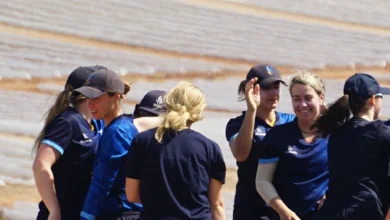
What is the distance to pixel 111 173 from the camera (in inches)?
107

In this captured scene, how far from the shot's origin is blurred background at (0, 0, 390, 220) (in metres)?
4.32

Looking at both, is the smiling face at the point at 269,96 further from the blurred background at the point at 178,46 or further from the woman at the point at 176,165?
the blurred background at the point at 178,46

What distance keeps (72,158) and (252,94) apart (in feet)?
2.24

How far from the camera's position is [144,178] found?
8.49 feet

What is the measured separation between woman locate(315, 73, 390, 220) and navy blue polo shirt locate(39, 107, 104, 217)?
83 centimetres

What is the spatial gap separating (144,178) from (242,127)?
0.53 metres

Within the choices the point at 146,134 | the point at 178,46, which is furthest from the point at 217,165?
the point at 178,46

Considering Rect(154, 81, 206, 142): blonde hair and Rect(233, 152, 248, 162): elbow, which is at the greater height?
Rect(154, 81, 206, 142): blonde hair

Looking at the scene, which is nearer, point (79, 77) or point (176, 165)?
point (176, 165)

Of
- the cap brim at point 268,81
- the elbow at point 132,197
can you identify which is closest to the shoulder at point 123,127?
the elbow at point 132,197

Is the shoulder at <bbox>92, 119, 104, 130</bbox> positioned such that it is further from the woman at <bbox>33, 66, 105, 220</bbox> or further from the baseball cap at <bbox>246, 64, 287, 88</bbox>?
the baseball cap at <bbox>246, 64, 287, 88</bbox>

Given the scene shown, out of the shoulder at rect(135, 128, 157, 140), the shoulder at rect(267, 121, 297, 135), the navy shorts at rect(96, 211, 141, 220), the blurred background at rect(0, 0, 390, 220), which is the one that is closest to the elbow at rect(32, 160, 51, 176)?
the navy shorts at rect(96, 211, 141, 220)

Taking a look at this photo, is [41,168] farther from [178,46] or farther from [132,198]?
[178,46]

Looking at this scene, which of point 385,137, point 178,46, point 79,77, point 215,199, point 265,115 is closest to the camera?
point 385,137
